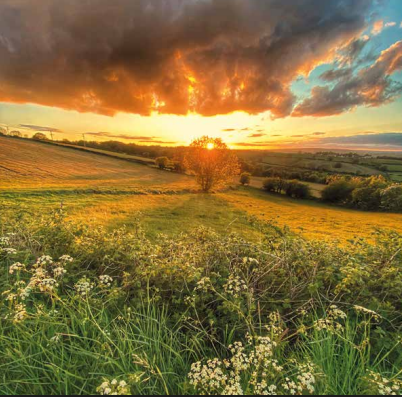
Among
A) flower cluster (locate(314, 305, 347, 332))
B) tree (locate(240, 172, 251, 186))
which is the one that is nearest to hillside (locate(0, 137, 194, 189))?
tree (locate(240, 172, 251, 186))

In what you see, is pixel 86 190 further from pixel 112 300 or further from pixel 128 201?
pixel 112 300

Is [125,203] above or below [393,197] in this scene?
above

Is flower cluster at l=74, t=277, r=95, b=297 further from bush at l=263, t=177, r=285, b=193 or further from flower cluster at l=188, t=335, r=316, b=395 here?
bush at l=263, t=177, r=285, b=193

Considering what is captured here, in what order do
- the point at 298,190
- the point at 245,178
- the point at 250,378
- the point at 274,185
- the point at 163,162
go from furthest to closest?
1. the point at 163,162
2. the point at 245,178
3. the point at 274,185
4. the point at 298,190
5. the point at 250,378

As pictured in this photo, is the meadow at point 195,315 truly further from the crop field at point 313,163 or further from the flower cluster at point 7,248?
the crop field at point 313,163

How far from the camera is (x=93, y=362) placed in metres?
2.20

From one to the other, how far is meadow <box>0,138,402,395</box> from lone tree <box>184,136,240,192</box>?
35099 millimetres

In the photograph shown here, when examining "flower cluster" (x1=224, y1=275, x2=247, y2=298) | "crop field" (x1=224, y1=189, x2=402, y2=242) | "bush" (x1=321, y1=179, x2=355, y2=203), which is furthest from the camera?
"bush" (x1=321, y1=179, x2=355, y2=203)

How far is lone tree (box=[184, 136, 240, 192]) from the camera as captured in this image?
129 ft

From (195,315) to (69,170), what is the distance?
48.6 metres

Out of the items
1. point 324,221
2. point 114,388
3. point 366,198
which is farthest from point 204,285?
point 366,198

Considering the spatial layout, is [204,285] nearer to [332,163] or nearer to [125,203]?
[125,203]

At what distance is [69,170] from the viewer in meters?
42.6

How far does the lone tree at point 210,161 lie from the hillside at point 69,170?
17.1 feet
